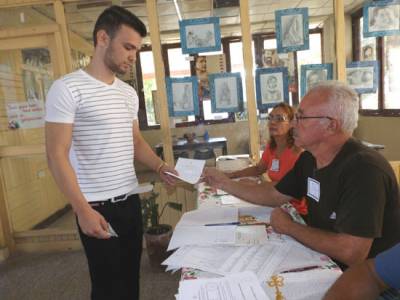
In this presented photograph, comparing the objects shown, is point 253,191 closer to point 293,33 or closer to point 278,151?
point 278,151

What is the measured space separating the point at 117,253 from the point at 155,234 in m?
1.20

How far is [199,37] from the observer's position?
2672mm

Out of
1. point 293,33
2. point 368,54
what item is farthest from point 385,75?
point 293,33

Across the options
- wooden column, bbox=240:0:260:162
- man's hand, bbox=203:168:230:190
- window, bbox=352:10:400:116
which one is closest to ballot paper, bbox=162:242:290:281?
man's hand, bbox=203:168:230:190

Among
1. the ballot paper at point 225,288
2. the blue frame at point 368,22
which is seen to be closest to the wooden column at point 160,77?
the blue frame at point 368,22

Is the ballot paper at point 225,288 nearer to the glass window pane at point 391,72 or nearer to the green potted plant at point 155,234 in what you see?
the green potted plant at point 155,234

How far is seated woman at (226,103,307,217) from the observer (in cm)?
213

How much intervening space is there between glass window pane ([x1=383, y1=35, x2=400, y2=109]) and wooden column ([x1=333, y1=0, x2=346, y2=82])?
212 centimetres

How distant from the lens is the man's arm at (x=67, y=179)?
119cm

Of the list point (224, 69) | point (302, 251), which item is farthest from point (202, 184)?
point (224, 69)

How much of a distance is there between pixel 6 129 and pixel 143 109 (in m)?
1.29

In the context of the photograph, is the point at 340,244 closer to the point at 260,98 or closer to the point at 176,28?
the point at 260,98

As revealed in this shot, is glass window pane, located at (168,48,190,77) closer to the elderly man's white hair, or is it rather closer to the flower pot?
the flower pot

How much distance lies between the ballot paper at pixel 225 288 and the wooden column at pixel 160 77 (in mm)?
2020
